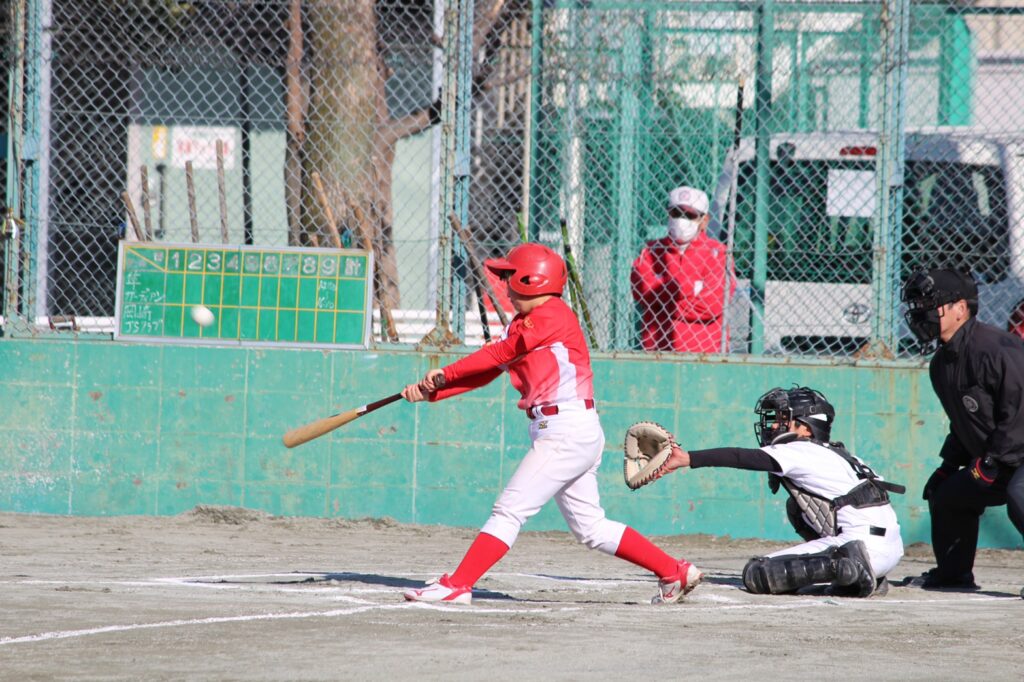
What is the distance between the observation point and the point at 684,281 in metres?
10.1

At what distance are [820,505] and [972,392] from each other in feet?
3.22

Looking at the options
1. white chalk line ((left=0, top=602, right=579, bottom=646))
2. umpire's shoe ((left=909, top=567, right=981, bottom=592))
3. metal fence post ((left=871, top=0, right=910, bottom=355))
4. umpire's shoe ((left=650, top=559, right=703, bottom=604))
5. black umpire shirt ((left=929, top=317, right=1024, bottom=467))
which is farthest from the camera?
metal fence post ((left=871, top=0, right=910, bottom=355))

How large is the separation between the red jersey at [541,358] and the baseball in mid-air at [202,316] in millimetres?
3876

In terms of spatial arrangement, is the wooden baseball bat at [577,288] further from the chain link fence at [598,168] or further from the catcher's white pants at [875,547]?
the catcher's white pants at [875,547]

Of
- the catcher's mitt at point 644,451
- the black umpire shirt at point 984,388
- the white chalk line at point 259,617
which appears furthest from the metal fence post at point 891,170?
the white chalk line at point 259,617

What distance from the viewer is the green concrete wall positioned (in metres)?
10.0

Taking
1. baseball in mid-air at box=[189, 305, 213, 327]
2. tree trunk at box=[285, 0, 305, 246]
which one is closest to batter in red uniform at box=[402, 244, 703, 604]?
baseball in mid-air at box=[189, 305, 213, 327]

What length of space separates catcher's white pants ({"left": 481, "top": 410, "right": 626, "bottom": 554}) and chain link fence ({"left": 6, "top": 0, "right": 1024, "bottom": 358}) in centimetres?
351

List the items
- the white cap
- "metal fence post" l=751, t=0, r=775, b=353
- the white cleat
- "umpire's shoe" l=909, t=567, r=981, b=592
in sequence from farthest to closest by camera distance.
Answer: "metal fence post" l=751, t=0, r=775, b=353, the white cap, "umpire's shoe" l=909, t=567, r=981, b=592, the white cleat

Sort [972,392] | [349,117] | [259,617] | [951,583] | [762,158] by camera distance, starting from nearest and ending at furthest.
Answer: [259,617] → [972,392] → [951,583] → [762,158] → [349,117]

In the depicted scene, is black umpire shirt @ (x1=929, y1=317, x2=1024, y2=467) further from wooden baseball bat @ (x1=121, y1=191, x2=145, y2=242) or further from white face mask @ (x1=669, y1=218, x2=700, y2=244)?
wooden baseball bat @ (x1=121, y1=191, x2=145, y2=242)

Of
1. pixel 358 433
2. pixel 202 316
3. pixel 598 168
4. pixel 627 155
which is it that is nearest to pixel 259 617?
pixel 358 433

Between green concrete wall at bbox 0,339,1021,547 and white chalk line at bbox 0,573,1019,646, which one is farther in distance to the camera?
green concrete wall at bbox 0,339,1021,547

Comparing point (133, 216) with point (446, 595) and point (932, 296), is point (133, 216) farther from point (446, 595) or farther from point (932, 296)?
point (932, 296)
